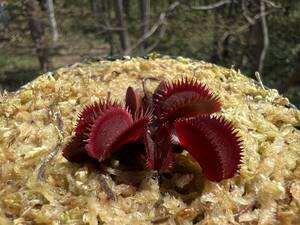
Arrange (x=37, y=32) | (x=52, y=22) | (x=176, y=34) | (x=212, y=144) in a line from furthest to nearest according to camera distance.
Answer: (x=176, y=34), (x=52, y=22), (x=37, y=32), (x=212, y=144)

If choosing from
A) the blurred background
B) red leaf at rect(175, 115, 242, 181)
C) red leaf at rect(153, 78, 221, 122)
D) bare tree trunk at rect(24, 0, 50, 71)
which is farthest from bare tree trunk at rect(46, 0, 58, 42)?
red leaf at rect(175, 115, 242, 181)

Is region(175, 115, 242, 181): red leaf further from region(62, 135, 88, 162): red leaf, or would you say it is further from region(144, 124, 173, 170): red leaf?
region(62, 135, 88, 162): red leaf

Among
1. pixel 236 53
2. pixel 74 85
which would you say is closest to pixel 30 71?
pixel 236 53

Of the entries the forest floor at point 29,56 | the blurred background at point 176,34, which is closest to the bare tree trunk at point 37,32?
the blurred background at point 176,34

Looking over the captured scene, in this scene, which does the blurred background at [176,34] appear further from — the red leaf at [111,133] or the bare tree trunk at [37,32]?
the red leaf at [111,133]

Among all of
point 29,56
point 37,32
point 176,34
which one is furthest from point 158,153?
point 29,56

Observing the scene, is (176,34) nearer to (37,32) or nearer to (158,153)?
(37,32)

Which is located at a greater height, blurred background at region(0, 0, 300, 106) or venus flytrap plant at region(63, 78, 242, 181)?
venus flytrap plant at region(63, 78, 242, 181)

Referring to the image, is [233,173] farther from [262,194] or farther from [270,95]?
[270,95]
